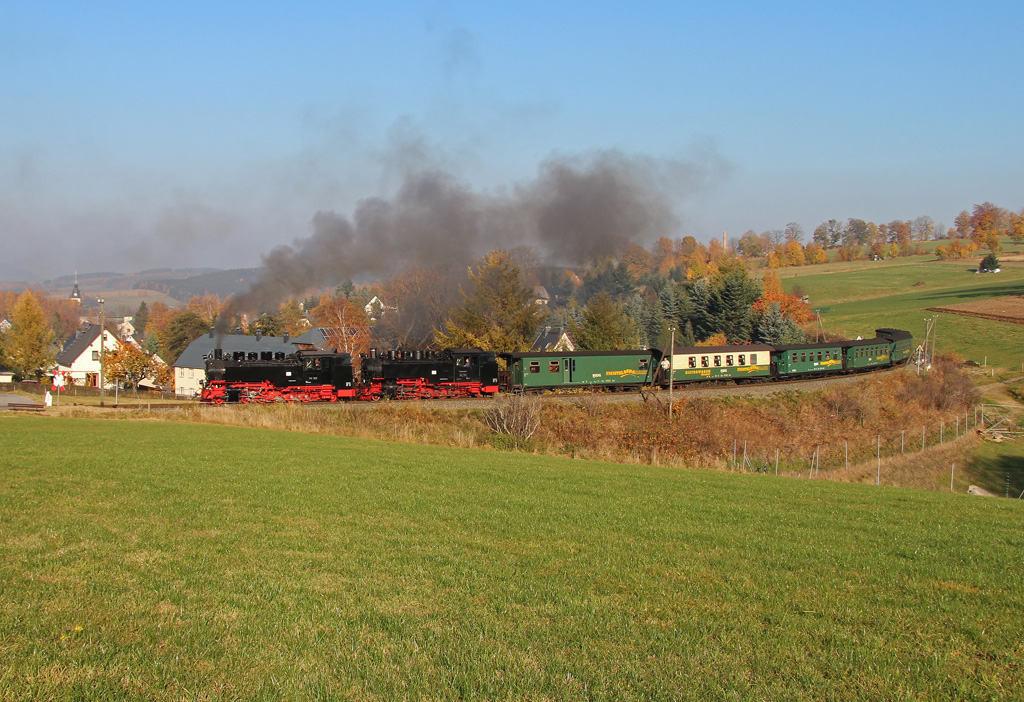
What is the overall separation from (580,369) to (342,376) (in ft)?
46.8

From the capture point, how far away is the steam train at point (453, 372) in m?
38.1

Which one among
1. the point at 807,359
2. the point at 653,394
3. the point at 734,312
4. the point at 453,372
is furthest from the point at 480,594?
the point at 734,312

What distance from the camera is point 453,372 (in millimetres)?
40469

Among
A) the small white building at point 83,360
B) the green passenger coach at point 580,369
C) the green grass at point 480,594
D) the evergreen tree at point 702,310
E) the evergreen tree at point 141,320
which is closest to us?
the green grass at point 480,594

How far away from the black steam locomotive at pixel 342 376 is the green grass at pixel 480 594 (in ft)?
77.5

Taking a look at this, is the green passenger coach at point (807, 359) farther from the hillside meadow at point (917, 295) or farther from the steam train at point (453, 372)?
the hillside meadow at point (917, 295)

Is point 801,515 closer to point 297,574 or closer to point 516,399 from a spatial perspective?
point 297,574

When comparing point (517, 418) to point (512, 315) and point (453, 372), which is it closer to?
point (453, 372)

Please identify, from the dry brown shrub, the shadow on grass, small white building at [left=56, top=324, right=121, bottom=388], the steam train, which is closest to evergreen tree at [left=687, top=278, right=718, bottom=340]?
the steam train

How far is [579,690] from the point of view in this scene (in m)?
5.38

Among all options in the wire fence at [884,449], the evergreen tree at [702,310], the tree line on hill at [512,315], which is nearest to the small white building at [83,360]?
the tree line on hill at [512,315]

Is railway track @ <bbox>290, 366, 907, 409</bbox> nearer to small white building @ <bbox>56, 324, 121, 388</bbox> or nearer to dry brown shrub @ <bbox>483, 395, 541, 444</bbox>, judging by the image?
dry brown shrub @ <bbox>483, 395, 541, 444</bbox>

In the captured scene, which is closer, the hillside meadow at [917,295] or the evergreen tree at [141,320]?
the hillside meadow at [917,295]

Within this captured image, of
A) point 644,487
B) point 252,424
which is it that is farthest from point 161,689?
point 252,424
